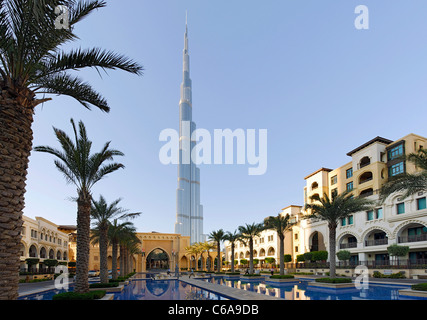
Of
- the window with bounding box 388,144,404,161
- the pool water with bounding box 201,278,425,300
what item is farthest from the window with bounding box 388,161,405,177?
the pool water with bounding box 201,278,425,300

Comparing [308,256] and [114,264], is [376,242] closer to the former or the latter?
[308,256]

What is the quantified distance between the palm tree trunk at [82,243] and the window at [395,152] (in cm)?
3728

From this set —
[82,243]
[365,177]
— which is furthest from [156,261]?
[82,243]

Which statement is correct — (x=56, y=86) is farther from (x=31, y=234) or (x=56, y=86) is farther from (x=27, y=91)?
(x=31, y=234)

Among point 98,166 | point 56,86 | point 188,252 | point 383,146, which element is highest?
point 383,146

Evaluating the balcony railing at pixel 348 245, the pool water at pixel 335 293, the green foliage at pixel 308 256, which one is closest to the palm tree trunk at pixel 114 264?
the pool water at pixel 335 293

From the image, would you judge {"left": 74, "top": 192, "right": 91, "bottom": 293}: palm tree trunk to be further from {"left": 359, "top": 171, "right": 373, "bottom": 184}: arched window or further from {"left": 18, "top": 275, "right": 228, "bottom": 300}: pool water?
{"left": 359, "top": 171, "right": 373, "bottom": 184}: arched window

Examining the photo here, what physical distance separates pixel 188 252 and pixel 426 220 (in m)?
40.8

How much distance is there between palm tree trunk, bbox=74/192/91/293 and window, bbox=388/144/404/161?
122 feet

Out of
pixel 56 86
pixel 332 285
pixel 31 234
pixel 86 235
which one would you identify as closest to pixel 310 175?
pixel 332 285

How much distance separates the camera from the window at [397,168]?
1574 inches

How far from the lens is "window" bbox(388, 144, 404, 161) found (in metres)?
40.5

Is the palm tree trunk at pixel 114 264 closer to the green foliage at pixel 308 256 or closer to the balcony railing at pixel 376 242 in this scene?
the green foliage at pixel 308 256
